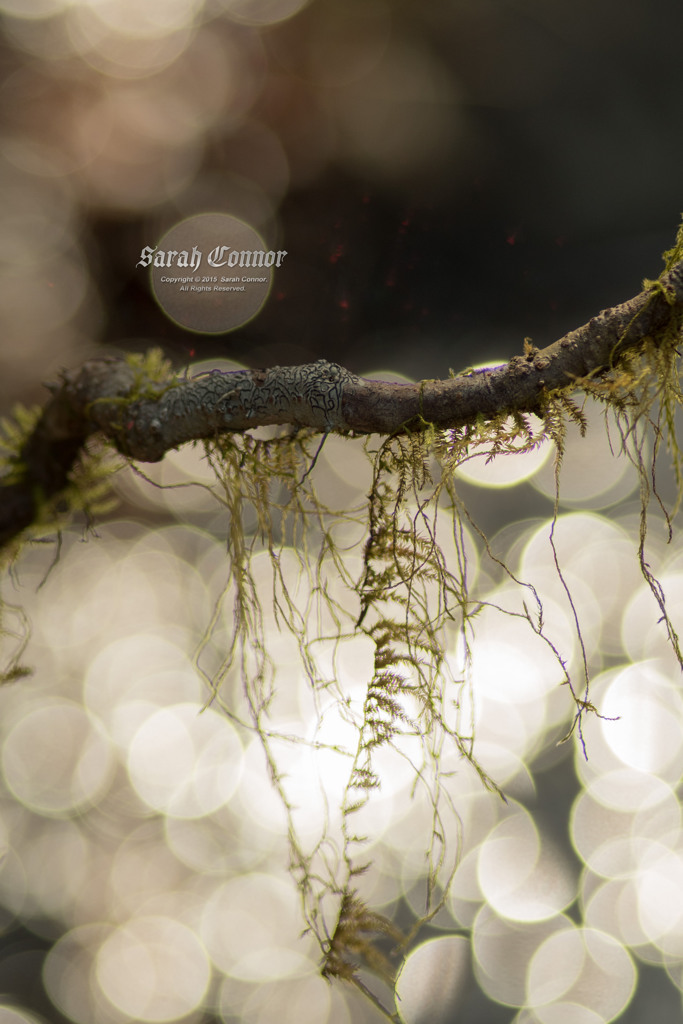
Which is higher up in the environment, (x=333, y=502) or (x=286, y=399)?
(x=333, y=502)

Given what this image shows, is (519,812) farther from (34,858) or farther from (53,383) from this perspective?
(53,383)

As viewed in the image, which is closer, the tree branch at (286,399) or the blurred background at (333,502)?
the tree branch at (286,399)

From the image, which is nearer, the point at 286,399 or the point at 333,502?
the point at 286,399

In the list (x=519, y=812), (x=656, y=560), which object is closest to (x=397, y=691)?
(x=656, y=560)

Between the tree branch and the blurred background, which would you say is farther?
the blurred background
